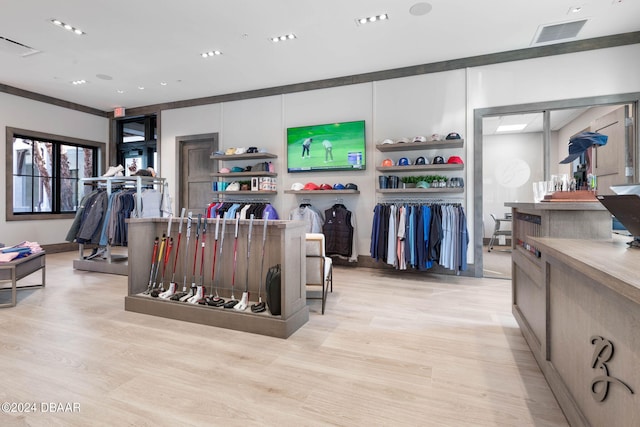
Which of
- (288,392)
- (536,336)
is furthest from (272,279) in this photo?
(536,336)

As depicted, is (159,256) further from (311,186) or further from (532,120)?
(532,120)

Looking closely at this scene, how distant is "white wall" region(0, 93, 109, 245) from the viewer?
6125 mm

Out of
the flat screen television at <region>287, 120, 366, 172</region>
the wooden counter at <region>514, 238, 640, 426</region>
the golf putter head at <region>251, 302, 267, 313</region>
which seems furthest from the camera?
the flat screen television at <region>287, 120, 366, 172</region>

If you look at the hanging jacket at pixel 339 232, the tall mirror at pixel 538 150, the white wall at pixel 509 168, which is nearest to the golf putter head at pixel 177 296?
the hanging jacket at pixel 339 232

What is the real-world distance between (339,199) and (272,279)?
10.4 feet

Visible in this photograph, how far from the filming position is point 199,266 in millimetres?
3373

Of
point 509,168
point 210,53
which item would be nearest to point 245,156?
point 210,53

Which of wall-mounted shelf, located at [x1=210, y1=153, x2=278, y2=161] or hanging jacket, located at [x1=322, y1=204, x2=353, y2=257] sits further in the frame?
wall-mounted shelf, located at [x1=210, y1=153, x2=278, y2=161]

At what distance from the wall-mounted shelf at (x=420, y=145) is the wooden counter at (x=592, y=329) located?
3.10 m

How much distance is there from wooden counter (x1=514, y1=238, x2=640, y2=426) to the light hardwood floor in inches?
10.8

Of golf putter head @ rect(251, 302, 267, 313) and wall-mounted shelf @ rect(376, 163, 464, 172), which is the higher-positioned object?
wall-mounted shelf @ rect(376, 163, 464, 172)

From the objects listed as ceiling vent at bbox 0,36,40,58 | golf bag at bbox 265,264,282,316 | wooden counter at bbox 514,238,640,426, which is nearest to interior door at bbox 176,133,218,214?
ceiling vent at bbox 0,36,40,58

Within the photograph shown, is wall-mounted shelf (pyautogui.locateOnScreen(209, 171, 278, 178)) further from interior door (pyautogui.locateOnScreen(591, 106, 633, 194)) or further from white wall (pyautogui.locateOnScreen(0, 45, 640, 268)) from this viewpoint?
interior door (pyautogui.locateOnScreen(591, 106, 633, 194))

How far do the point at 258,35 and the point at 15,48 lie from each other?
3517 mm
